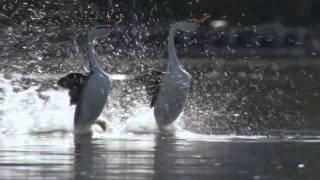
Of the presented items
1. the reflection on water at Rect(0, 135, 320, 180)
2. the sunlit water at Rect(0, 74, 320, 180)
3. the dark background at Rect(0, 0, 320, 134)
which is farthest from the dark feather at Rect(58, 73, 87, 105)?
the reflection on water at Rect(0, 135, 320, 180)

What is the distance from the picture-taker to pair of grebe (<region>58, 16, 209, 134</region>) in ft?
42.5

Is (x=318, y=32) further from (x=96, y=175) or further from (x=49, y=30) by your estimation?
(x=96, y=175)

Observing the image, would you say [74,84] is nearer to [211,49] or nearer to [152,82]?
[152,82]

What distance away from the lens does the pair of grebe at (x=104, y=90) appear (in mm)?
12969

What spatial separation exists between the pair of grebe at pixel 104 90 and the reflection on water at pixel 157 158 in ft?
4.43

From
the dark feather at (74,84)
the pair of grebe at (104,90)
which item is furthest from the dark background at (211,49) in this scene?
the dark feather at (74,84)

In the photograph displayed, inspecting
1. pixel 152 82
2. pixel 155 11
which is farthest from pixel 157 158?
pixel 155 11

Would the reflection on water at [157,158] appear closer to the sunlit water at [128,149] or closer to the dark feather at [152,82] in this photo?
the sunlit water at [128,149]

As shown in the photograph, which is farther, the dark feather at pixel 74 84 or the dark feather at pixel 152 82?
the dark feather at pixel 152 82

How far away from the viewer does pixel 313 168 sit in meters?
8.57

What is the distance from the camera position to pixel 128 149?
10000 mm

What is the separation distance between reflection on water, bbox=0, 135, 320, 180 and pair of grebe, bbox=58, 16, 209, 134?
1.35 m

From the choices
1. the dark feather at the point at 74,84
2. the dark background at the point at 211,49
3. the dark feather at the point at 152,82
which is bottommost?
the dark background at the point at 211,49

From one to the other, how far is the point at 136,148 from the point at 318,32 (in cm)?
3418
